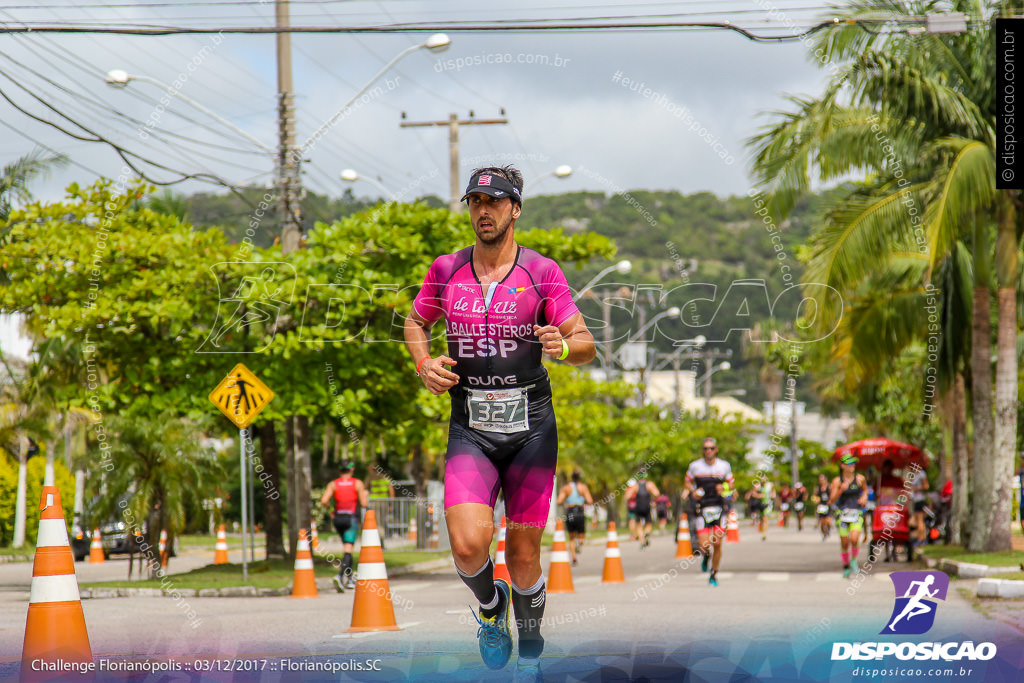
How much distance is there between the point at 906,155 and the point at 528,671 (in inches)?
544

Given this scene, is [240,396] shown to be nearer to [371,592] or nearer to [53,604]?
[371,592]

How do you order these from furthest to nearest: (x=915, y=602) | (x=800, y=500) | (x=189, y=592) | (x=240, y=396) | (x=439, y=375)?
1. (x=800, y=500)
2. (x=189, y=592)
3. (x=240, y=396)
4. (x=915, y=602)
5. (x=439, y=375)

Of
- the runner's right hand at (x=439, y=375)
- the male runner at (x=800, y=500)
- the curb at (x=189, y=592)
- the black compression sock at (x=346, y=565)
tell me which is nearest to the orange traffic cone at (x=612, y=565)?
the black compression sock at (x=346, y=565)

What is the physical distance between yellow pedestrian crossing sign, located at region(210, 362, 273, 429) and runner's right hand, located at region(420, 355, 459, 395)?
10.3m

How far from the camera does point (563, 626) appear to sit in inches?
369

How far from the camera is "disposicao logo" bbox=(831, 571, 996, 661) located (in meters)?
6.70

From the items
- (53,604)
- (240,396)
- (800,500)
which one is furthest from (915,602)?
(800,500)

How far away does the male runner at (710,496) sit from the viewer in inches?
621

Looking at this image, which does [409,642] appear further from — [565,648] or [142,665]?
[142,665]

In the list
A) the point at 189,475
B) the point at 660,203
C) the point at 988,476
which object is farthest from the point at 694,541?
the point at 660,203

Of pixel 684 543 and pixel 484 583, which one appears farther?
pixel 684 543

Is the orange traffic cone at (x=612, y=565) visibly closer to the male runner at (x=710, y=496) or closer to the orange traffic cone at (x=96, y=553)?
the male runner at (x=710, y=496)

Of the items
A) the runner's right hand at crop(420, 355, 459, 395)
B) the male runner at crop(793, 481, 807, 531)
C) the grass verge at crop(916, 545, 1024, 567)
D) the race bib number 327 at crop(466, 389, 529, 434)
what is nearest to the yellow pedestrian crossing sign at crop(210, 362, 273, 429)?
the grass verge at crop(916, 545, 1024, 567)

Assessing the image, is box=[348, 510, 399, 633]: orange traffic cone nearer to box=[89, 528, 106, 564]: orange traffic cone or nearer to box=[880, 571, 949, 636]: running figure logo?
box=[880, 571, 949, 636]: running figure logo
